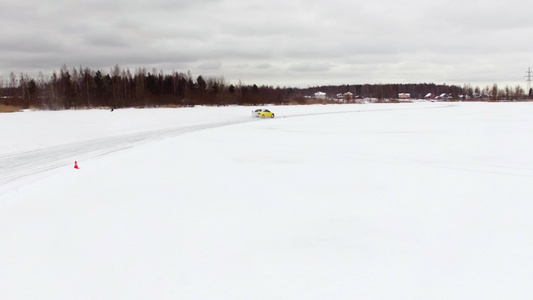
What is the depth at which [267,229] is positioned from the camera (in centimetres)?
672

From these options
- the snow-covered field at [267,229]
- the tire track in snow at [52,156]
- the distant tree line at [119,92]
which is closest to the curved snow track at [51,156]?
the tire track in snow at [52,156]

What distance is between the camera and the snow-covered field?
15.5 feet

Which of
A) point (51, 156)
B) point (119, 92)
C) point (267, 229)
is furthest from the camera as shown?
point (119, 92)

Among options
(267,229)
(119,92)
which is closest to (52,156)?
(267,229)

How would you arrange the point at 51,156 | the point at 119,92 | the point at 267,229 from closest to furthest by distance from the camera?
the point at 267,229 → the point at 51,156 → the point at 119,92

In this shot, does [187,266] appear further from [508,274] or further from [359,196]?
[359,196]

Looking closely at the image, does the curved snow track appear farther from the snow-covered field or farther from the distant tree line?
the distant tree line

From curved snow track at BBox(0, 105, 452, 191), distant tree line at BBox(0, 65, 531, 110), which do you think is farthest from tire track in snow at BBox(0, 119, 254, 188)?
distant tree line at BBox(0, 65, 531, 110)

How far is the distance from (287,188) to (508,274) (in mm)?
5631

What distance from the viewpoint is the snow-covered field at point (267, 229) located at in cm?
473

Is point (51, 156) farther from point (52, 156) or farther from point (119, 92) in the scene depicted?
point (119, 92)

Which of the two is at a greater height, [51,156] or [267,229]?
[51,156]

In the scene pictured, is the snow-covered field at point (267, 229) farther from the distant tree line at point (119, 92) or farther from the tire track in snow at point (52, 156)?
the distant tree line at point (119, 92)

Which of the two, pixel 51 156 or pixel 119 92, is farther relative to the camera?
pixel 119 92
